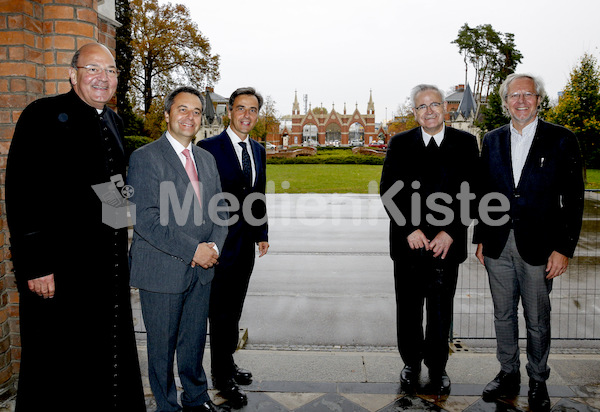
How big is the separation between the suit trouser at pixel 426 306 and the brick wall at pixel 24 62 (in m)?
2.87

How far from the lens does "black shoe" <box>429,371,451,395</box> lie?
323 centimetres

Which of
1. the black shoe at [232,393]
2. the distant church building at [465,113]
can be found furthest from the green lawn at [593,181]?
the black shoe at [232,393]

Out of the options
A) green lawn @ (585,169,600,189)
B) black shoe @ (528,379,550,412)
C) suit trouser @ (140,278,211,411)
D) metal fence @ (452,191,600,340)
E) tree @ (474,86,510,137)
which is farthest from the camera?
tree @ (474,86,510,137)

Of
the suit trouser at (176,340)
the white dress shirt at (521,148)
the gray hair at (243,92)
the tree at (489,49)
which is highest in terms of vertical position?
the tree at (489,49)

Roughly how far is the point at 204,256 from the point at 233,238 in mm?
564

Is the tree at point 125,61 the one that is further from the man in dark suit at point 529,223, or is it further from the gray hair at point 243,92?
the man in dark suit at point 529,223

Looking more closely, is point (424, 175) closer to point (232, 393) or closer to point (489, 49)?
point (232, 393)

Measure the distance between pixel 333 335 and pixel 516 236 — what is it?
7.40 feet

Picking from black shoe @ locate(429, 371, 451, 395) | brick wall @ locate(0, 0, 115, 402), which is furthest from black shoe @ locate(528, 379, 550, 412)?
brick wall @ locate(0, 0, 115, 402)

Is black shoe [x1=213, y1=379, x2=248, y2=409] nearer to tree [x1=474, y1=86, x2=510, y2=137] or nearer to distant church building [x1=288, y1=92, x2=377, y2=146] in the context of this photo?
tree [x1=474, y1=86, x2=510, y2=137]

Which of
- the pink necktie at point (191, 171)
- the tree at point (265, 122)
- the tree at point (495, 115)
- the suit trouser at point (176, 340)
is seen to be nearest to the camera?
the suit trouser at point (176, 340)

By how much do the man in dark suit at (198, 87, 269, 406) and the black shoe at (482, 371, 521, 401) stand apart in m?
1.79

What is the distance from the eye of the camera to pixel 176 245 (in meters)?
2.65

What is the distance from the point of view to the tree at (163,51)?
28.5 meters
